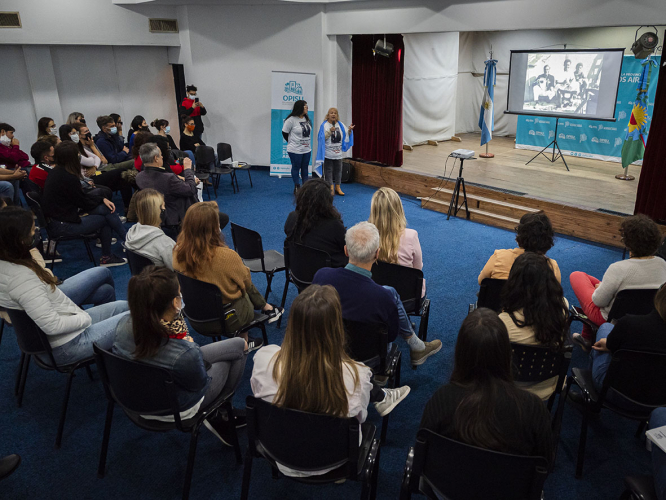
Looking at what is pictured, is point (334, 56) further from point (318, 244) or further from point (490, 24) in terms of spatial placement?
point (318, 244)

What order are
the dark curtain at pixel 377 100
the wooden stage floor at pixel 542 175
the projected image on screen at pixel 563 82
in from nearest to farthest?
the wooden stage floor at pixel 542 175 → the projected image on screen at pixel 563 82 → the dark curtain at pixel 377 100

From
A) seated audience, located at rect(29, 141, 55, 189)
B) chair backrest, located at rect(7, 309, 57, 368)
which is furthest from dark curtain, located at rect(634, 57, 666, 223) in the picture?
seated audience, located at rect(29, 141, 55, 189)

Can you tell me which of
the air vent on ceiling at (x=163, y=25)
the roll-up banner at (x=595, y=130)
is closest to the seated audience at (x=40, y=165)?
the air vent on ceiling at (x=163, y=25)

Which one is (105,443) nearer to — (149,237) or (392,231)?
(149,237)

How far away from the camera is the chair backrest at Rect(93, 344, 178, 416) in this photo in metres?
2.15

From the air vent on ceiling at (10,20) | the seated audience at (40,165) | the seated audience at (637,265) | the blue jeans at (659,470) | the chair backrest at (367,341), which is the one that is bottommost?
the blue jeans at (659,470)

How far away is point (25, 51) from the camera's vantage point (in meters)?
8.05

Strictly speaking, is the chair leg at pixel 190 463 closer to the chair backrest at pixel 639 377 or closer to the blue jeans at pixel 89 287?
the blue jeans at pixel 89 287

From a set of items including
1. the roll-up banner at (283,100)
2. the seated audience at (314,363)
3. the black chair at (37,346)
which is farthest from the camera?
the roll-up banner at (283,100)

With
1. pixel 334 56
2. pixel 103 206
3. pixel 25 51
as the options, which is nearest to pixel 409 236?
pixel 103 206

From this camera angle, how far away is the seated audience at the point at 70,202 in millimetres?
4625

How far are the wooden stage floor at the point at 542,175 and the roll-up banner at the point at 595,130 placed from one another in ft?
0.63

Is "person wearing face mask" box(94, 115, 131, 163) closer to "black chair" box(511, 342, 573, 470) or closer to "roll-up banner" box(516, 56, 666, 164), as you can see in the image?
"black chair" box(511, 342, 573, 470)

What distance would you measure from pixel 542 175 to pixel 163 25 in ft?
22.6
